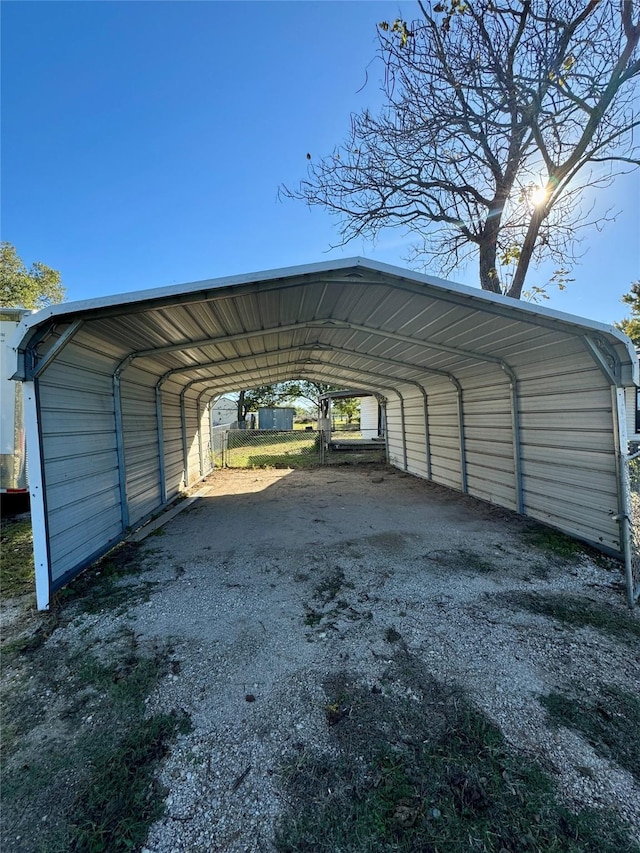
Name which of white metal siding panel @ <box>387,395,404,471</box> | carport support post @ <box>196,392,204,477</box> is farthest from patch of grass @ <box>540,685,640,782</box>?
carport support post @ <box>196,392,204,477</box>

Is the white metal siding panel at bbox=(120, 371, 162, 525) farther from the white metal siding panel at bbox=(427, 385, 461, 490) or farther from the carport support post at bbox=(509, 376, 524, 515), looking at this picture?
the white metal siding panel at bbox=(427, 385, 461, 490)

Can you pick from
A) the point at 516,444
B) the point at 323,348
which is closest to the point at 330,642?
the point at 516,444

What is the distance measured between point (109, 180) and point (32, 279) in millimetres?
9092

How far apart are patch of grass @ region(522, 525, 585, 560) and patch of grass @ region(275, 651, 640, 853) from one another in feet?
10.2

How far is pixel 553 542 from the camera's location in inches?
181

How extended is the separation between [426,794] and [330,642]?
1164mm

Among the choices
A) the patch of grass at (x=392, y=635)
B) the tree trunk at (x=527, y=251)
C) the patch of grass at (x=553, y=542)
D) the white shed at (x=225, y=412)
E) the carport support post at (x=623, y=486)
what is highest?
the tree trunk at (x=527, y=251)

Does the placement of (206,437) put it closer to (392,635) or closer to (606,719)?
(392,635)

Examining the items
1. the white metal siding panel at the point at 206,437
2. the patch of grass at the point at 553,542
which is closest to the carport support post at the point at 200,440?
the white metal siding panel at the point at 206,437

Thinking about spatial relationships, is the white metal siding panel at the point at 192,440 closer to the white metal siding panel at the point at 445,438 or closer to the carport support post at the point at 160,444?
the carport support post at the point at 160,444

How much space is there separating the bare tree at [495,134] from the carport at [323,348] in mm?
3591

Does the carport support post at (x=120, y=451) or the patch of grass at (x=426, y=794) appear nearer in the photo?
the patch of grass at (x=426, y=794)

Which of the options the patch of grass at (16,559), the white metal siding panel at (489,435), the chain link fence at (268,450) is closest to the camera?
the patch of grass at (16,559)

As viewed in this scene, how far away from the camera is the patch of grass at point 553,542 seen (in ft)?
13.9
